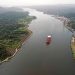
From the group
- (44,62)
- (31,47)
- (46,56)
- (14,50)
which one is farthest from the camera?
(31,47)

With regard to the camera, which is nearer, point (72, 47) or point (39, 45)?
point (72, 47)

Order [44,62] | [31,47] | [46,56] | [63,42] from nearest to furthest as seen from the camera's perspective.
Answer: [44,62]
[46,56]
[31,47]
[63,42]

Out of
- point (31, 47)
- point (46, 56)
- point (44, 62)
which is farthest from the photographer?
point (31, 47)

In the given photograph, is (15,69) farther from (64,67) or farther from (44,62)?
(64,67)

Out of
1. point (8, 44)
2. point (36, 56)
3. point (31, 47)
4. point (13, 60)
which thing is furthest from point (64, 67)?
point (8, 44)

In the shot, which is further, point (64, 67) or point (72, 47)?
point (72, 47)

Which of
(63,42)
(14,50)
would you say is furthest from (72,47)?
(14,50)

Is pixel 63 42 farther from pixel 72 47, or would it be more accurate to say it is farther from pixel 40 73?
pixel 40 73

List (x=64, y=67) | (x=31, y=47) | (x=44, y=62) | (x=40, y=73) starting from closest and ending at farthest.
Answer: (x=40, y=73) < (x=64, y=67) < (x=44, y=62) < (x=31, y=47)

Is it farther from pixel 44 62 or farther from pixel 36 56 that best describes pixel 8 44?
pixel 44 62
